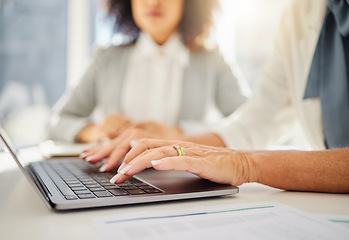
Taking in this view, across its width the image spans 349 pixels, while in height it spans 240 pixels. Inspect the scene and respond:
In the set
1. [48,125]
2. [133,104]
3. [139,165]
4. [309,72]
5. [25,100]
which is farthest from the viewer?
[25,100]

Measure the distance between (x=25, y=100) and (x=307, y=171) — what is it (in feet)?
7.03

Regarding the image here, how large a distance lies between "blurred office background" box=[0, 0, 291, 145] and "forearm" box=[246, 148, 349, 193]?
1632mm

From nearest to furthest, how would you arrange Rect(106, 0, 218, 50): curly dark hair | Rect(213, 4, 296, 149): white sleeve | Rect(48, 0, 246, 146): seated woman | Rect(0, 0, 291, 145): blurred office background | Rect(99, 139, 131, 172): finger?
Rect(99, 139, 131, 172): finger < Rect(213, 4, 296, 149): white sleeve < Rect(48, 0, 246, 146): seated woman < Rect(106, 0, 218, 50): curly dark hair < Rect(0, 0, 291, 145): blurred office background

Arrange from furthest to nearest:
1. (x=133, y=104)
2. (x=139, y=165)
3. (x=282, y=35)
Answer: (x=133, y=104) → (x=282, y=35) → (x=139, y=165)

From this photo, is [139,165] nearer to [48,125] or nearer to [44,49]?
[48,125]

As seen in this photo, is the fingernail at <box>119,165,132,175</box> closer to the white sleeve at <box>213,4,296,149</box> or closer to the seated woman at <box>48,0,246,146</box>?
the white sleeve at <box>213,4,296,149</box>

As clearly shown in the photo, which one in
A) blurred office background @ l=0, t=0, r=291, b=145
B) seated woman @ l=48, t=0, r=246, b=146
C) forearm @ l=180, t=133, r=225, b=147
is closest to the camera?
forearm @ l=180, t=133, r=225, b=147

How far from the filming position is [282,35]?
1.02m

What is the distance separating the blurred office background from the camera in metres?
2.27

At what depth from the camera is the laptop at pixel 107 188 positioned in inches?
17.3

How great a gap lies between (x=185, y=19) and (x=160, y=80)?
40 centimetres

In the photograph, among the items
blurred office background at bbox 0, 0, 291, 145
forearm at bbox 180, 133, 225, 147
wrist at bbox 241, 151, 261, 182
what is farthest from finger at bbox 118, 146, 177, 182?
blurred office background at bbox 0, 0, 291, 145

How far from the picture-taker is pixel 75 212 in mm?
429

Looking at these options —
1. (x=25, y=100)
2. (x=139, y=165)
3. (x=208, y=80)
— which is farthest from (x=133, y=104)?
(x=139, y=165)
